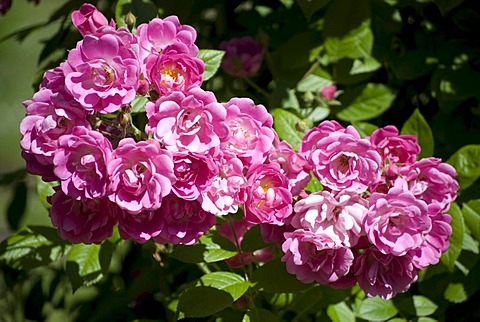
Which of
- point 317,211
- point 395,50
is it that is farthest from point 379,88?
point 317,211

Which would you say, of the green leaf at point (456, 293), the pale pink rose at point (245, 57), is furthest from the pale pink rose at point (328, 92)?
the green leaf at point (456, 293)

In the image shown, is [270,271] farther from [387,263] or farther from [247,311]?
[387,263]

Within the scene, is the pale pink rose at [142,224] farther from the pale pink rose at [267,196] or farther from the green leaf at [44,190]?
the green leaf at [44,190]

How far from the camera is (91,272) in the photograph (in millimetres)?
1379

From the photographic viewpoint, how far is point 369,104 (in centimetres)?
155

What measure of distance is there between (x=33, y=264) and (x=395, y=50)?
2.72 ft

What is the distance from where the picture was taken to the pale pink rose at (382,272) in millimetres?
1075

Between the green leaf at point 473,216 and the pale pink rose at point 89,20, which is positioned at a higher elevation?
the pale pink rose at point 89,20

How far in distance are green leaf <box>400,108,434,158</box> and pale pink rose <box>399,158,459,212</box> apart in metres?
0.20

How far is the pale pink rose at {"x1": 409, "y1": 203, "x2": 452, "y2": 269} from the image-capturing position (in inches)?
42.6

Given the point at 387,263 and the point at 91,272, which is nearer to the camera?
the point at 387,263

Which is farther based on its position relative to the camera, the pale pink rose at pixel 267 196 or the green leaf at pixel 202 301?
the green leaf at pixel 202 301

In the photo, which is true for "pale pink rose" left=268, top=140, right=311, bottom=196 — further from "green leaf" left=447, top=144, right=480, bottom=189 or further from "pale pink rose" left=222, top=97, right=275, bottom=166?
"green leaf" left=447, top=144, right=480, bottom=189

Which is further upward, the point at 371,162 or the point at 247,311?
the point at 371,162
